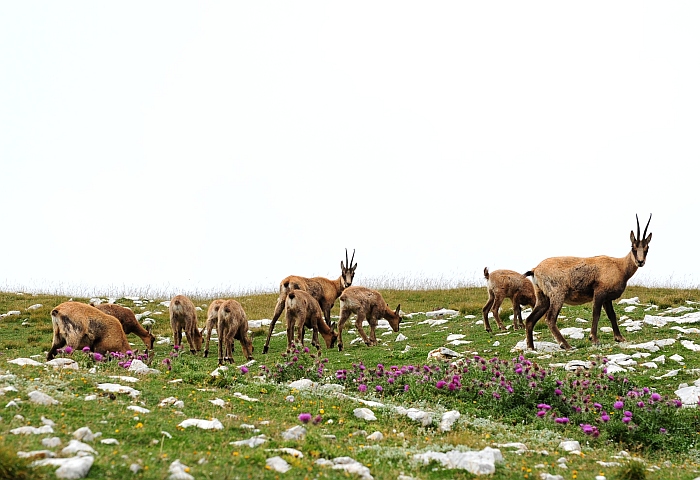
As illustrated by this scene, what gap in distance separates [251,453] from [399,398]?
14.7ft

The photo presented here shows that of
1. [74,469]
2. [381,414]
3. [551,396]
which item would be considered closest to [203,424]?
[74,469]

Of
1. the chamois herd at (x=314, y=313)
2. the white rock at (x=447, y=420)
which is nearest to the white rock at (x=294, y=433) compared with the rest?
the white rock at (x=447, y=420)

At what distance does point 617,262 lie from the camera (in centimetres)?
1599

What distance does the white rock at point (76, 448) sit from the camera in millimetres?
5395

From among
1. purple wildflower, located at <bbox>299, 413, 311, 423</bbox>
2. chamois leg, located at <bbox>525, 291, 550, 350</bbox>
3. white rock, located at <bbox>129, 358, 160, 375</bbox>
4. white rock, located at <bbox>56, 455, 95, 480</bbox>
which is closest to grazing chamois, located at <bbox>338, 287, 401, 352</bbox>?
chamois leg, located at <bbox>525, 291, 550, 350</bbox>

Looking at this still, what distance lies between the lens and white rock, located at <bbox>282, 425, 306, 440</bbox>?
6.75m

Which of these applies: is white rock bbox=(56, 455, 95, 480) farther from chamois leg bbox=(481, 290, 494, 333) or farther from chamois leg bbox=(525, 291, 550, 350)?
chamois leg bbox=(481, 290, 494, 333)

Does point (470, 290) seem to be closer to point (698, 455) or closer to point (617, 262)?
point (617, 262)

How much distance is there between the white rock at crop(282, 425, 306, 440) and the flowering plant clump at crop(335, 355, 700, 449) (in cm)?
290

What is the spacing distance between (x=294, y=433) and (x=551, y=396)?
4520 millimetres

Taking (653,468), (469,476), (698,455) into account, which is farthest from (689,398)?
(469,476)

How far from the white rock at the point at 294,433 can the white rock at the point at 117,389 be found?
2.47 m

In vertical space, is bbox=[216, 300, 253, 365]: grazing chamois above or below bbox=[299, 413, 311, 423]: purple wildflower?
above

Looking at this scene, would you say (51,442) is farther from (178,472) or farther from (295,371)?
(295,371)
